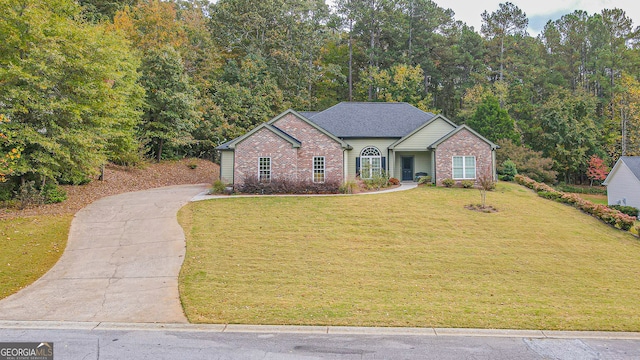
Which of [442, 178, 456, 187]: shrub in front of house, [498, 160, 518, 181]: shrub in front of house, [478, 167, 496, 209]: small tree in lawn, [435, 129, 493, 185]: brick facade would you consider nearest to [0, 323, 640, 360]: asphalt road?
[478, 167, 496, 209]: small tree in lawn

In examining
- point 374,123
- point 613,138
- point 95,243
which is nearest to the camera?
point 95,243

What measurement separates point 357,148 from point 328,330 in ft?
70.0

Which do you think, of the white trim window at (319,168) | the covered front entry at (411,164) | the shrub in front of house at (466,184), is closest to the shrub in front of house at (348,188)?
the white trim window at (319,168)

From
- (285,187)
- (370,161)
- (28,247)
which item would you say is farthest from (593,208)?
(28,247)

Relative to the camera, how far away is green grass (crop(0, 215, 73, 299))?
9977 millimetres

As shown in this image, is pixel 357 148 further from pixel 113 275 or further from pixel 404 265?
pixel 113 275

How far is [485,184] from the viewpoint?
20.4 metres

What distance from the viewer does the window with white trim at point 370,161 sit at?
27141 millimetres

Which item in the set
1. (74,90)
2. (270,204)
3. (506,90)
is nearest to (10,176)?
(74,90)

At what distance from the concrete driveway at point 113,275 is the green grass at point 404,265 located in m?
0.61

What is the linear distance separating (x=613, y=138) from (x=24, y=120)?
51.5 m

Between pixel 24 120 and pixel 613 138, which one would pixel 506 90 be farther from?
pixel 24 120

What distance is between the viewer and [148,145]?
33.1 metres

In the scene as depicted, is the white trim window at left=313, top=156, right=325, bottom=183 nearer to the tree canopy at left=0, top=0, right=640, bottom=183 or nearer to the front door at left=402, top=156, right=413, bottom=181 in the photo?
the front door at left=402, top=156, right=413, bottom=181
